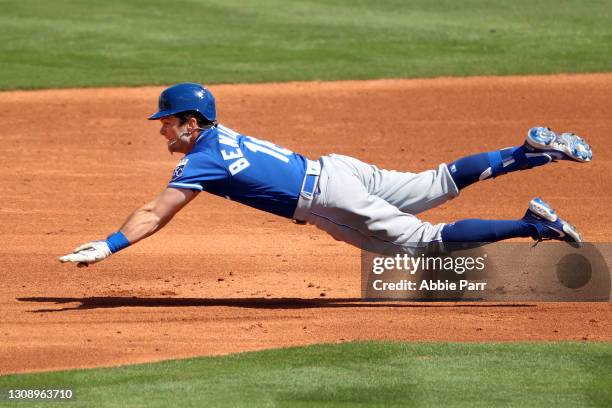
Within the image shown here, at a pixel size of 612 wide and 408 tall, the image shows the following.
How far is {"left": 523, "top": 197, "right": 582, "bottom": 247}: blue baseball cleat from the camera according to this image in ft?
26.8

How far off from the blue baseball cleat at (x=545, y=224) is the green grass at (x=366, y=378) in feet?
3.33

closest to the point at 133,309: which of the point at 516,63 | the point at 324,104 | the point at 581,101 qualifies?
the point at 324,104

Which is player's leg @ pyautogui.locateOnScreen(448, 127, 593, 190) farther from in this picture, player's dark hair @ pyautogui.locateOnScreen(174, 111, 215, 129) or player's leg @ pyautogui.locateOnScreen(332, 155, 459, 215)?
player's dark hair @ pyautogui.locateOnScreen(174, 111, 215, 129)

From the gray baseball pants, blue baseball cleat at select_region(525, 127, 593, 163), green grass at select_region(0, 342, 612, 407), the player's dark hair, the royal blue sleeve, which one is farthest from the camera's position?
blue baseball cleat at select_region(525, 127, 593, 163)

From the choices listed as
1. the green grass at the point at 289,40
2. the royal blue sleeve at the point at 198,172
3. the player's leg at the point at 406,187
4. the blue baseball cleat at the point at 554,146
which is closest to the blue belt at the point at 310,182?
the player's leg at the point at 406,187

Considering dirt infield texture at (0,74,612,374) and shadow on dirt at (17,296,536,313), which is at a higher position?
dirt infield texture at (0,74,612,374)

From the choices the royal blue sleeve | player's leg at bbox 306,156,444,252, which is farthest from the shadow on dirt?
the royal blue sleeve

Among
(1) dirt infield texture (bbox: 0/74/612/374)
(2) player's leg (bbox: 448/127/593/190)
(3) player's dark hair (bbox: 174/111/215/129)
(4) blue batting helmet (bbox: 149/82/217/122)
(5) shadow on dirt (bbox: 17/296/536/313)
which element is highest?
(4) blue batting helmet (bbox: 149/82/217/122)

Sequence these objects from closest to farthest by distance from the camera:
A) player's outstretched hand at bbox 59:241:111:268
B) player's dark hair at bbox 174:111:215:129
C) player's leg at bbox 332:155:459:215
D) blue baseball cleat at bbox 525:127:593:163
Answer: player's outstretched hand at bbox 59:241:111:268, player's dark hair at bbox 174:111:215:129, blue baseball cleat at bbox 525:127:593:163, player's leg at bbox 332:155:459:215

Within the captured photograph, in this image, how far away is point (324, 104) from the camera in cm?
1538

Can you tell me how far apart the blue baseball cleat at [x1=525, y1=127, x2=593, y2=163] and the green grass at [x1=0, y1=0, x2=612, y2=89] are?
8.16m

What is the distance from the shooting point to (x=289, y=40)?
19.0 meters

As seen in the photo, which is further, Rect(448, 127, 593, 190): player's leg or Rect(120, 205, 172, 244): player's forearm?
Rect(448, 127, 593, 190): player's leg

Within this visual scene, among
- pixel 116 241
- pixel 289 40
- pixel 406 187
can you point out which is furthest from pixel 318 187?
pixel 289 40
